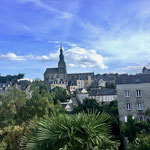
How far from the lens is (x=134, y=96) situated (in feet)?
76.7

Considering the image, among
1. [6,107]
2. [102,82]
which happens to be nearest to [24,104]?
[6,107]

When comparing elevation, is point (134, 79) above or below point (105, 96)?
above

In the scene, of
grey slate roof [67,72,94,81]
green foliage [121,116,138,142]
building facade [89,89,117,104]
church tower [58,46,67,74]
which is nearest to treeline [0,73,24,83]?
church tower [58,46,67,74]

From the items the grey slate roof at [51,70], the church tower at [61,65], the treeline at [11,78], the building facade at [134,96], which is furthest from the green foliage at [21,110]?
the treeline at [11,78]

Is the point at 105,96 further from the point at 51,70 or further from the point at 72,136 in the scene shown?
the point at 51,70

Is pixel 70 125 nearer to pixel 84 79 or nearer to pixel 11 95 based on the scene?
pixel 11 95

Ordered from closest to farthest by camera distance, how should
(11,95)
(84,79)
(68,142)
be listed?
(68,142) → (11,95) → (84,79)

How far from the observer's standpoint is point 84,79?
378 feet

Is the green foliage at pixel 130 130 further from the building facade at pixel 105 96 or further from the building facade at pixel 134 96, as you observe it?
the building facade at pixel 105 96

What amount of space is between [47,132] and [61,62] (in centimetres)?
11834

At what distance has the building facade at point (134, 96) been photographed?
75.8ft

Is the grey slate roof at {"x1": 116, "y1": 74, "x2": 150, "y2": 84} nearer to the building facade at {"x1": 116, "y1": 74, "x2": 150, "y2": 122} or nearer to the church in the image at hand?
the building facade at {"x1": 116, "y1": 74, "x2": 150, "y2": 122}

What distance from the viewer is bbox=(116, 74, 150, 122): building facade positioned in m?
23.1

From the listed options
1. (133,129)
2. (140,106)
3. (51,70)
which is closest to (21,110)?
(133,129)
